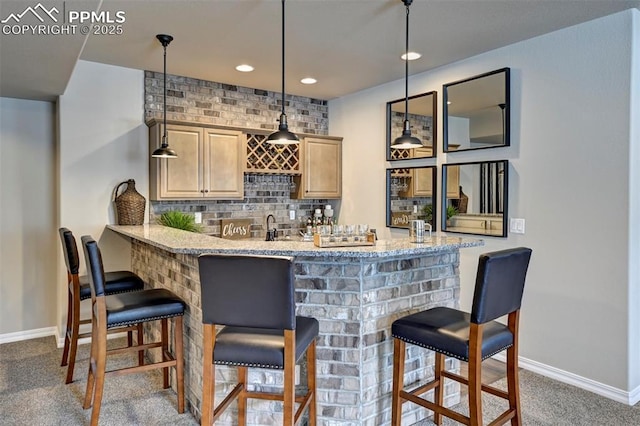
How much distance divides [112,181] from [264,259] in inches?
112

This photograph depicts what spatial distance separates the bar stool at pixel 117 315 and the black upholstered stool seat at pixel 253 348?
0.72 meters

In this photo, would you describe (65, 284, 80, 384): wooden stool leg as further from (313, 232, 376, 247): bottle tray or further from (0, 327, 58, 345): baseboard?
(313, 232, 376, 247): bottle tray

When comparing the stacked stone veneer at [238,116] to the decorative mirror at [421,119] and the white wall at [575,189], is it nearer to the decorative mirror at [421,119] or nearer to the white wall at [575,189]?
the decorative mirror at [421,119]

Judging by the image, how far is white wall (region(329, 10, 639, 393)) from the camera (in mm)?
2803

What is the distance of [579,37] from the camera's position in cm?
300

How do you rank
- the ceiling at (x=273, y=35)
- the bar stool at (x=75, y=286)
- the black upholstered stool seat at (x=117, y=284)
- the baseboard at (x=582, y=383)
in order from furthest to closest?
the black upholstered stool seat at (x=117, y=284)
the bar stool at (x=75, y=286)
the baseboard at (x=582, y=383)
the ceiling at (x=273, y=35)

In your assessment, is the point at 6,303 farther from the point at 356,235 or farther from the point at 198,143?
the point at 356,235

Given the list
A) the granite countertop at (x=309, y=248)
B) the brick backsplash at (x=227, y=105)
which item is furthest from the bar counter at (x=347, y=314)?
the brick backsplash at (x=227, y=105)

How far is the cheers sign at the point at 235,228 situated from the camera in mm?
4543

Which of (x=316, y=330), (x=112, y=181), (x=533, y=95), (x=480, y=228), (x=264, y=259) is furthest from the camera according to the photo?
(x=112, y=181)

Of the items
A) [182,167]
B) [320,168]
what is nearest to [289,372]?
[182,167]

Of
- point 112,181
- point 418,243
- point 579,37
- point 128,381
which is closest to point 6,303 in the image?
point 112,181

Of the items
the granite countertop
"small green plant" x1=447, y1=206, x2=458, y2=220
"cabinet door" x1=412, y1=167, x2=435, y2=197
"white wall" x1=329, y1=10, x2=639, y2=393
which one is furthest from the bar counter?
"cabinet door" x1=412, y1=167, x2=435, y2=197

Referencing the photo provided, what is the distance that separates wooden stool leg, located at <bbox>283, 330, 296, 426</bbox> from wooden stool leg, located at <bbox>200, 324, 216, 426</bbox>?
1.16 feet
